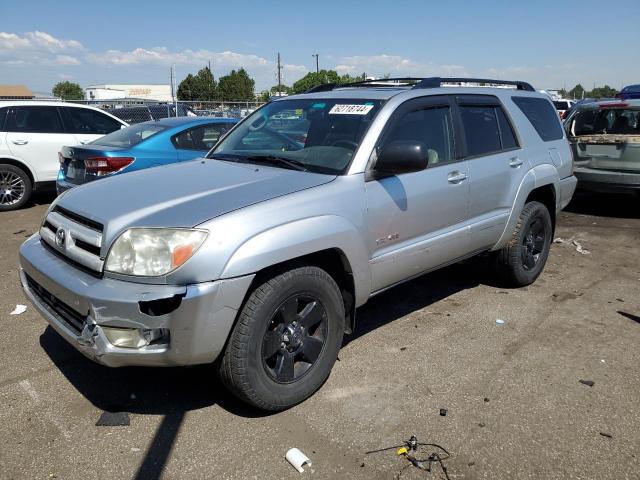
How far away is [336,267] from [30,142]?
7.27 metres

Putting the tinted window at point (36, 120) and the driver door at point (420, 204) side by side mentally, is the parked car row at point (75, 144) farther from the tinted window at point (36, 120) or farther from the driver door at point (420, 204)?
the driver door at point (420, 204)

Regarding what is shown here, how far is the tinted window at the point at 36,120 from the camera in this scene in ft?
28.0

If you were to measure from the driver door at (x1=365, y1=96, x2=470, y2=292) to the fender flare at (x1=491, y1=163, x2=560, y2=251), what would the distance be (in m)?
0.63

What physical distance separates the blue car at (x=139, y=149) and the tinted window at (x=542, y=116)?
155 inches

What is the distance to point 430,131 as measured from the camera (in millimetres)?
3910

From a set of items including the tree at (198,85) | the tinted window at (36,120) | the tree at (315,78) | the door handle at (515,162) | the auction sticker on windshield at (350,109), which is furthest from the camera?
the tree at (198,85)

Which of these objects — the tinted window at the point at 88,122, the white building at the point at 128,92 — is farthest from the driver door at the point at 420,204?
the white building at the point at 128,92

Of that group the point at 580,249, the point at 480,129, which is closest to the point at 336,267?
the point at 480,129

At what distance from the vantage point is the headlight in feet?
8.43

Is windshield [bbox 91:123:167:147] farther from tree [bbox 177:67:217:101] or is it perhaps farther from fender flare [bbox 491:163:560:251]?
tree [bbox 177:67:217:101]

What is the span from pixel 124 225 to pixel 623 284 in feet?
15.5

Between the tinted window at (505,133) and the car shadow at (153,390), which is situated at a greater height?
the tinted window at (505,133)

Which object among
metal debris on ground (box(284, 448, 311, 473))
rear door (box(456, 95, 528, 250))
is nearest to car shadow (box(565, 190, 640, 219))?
rear door (box(456, 95, 528, 250))

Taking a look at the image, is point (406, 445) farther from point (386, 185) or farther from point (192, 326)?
point (386, 185)
